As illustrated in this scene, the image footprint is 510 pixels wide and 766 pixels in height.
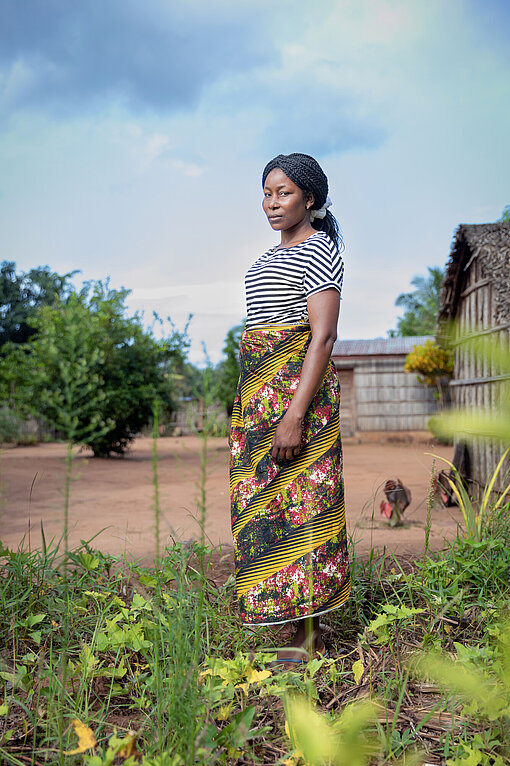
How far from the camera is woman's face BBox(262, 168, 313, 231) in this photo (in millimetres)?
2402

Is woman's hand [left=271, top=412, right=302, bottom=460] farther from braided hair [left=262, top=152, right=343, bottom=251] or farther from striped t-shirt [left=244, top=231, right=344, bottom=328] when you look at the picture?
braided hair [left=262, top=152, right=343, bottom=251]

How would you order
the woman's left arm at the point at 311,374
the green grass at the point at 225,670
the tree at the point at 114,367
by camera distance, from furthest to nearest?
the tree at the point at 114,367 → the woman's left arm at the point at 311,374 → the green grass at the point at 225,670

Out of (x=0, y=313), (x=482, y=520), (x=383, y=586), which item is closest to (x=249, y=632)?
(x=383, y=586)

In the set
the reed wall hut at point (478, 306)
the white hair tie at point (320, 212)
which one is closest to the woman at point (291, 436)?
the white hair tie at point (320, 212)

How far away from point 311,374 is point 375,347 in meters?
17.4

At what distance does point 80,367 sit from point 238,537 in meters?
1.23

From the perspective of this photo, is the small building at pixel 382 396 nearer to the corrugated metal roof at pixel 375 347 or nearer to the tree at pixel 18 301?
the corrugated metal roof at pixel 375 347

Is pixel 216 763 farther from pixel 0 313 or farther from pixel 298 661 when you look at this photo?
pixel 0 313

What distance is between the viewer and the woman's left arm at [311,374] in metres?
Result: 2.16

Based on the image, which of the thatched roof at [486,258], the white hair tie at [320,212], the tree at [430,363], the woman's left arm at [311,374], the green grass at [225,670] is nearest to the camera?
the green grass at [225,670]

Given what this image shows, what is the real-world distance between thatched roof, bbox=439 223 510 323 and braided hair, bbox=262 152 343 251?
3.90m

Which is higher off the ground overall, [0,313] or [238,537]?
[0,313]

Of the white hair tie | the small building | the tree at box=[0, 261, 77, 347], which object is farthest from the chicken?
the tree at box=[0, 261, 77, 347]

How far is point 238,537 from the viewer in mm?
2318
